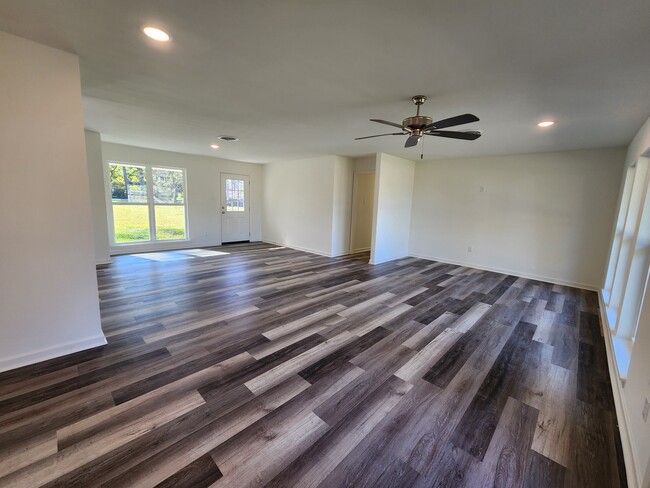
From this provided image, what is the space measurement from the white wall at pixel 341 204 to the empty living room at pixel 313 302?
1.94m

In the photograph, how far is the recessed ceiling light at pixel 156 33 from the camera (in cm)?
175

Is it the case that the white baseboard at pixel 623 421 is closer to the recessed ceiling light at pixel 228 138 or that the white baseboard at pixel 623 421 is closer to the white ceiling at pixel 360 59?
the white ceiling at pixel 360 59

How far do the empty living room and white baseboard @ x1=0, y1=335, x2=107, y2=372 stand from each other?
0.6 inches

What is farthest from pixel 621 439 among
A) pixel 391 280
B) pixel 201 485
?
pixel 391 280

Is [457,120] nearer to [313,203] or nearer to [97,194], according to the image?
[313,203]

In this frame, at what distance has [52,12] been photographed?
5.32 ft

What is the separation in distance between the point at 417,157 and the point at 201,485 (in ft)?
20.5

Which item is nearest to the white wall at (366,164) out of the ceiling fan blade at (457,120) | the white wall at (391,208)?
the white wall at (391,208)

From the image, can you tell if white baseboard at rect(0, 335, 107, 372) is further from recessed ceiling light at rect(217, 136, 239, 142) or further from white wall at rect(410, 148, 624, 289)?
white wall at rect(410, 148, 624, 289)

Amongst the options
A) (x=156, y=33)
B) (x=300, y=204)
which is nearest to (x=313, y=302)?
(x=156, y=33)

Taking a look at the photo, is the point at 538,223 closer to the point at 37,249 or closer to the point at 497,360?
the point at 497,360

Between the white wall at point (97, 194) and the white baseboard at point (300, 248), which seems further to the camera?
the white baseboard at point (300, 248)

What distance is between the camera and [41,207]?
2.13 m

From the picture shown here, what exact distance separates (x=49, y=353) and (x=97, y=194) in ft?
13.0
